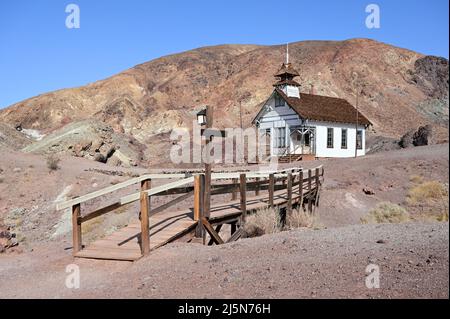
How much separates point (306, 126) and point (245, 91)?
38808 millimetres

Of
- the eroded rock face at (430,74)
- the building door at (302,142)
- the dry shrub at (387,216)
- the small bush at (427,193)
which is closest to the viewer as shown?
the dry shrub at (387,216)

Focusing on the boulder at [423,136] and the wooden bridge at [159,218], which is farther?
the boulder at [423,136]

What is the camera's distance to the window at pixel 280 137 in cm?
3269

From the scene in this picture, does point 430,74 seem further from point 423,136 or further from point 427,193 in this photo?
point 427,193

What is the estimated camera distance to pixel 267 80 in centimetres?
7144

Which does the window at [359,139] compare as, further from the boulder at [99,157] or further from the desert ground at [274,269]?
the desert ground at [274,269]

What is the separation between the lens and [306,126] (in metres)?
30.7

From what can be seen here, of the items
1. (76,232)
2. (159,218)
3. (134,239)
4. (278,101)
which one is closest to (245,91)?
(278,101)

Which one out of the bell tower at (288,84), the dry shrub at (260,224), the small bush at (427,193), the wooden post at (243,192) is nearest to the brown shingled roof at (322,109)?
the bell tower at (288,84)

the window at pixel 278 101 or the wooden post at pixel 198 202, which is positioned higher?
the window at pixel 278 101

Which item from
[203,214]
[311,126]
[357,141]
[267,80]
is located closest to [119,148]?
[311,126]

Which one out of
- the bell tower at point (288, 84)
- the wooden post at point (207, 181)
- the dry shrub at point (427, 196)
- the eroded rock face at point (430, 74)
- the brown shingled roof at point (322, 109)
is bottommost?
the dry shrub at point (427, 196)

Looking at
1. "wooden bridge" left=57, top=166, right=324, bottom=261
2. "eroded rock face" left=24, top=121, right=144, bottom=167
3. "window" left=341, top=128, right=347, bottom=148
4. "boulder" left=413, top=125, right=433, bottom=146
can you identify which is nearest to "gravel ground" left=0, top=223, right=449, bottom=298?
"wooden bridge" left=57, top=166, right=324, bottom=261
